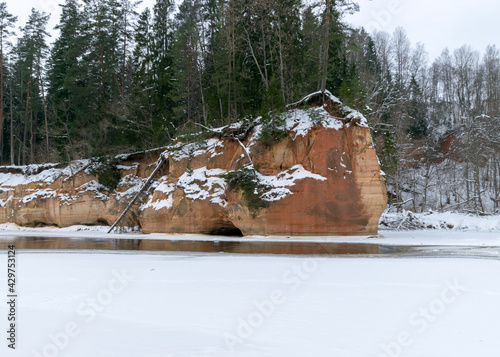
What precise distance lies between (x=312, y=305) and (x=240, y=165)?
60.5ft

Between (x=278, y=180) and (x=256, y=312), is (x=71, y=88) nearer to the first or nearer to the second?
(x=278, y=180)

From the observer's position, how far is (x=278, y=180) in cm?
2170

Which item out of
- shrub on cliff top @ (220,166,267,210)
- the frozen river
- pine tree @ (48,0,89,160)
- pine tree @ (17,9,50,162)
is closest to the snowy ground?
the frozen river

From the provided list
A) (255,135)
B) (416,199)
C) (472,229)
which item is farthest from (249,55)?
(416,199)

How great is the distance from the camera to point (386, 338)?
3928mm

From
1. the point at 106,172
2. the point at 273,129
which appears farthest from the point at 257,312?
the point at 106,172

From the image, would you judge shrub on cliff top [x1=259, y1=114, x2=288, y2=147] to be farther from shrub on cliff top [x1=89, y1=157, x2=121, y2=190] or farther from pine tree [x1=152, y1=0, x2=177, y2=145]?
shrub on cliff top [x1=89, y1=157, x2=121, y2=190]

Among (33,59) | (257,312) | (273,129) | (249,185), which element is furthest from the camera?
(33,59)

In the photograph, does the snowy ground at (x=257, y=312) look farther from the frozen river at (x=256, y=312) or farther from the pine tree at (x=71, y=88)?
the pine tree at (x=71, y=88)

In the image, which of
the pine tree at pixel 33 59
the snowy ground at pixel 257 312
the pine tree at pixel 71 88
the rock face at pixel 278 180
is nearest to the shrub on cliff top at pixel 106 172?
the pine tree at pixel 71 88

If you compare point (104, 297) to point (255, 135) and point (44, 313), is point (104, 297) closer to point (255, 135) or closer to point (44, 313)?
point (44, 313)

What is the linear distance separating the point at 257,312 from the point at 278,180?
17.0 metres

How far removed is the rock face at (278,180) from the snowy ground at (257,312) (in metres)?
12.5

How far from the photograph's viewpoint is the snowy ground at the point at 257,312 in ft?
12.3
